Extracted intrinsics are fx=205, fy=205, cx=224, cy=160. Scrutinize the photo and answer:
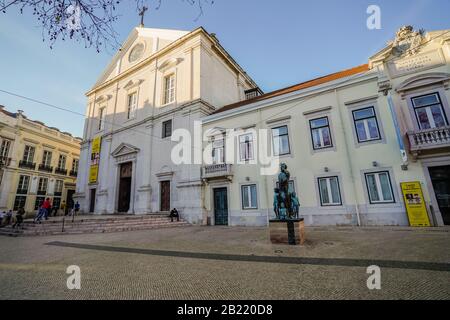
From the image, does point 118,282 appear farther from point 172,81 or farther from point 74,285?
point 172,81

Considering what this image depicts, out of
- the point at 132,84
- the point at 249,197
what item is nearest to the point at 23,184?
the point at 132,84

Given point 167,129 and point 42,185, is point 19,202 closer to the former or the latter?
point 42,185

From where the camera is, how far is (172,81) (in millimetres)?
20453

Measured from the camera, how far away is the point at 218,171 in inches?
573

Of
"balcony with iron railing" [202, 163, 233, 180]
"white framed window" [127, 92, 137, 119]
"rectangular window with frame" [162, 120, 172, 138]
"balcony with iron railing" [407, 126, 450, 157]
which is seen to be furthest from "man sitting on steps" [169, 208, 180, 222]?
"balcony with iron railing" [407, 126, 450, 157]

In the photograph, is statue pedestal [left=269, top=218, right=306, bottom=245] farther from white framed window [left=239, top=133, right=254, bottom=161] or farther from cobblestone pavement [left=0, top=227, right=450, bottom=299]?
white framed window [left=239, top=133, right=254, bottom=161]

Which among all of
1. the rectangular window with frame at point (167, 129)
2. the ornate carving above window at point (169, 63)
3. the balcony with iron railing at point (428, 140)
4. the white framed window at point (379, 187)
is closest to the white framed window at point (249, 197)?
the white framed window at point (379, 187)

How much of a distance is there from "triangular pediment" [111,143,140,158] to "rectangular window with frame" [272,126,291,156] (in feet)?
44.0

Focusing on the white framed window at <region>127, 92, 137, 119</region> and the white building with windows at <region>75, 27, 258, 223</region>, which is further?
the white framed window at <region>127, 92, 137, 119</region>

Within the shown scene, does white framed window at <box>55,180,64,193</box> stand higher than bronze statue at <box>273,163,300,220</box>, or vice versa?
white framed window at <box>55,180,64,193</box>

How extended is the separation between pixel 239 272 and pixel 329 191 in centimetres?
922

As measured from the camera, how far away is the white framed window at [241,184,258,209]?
13487mm

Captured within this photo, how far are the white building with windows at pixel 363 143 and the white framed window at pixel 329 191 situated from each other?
0.05m
